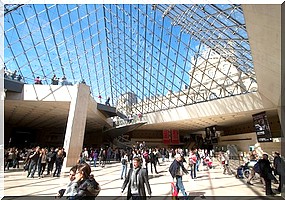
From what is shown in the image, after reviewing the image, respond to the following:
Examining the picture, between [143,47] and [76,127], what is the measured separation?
1862 centimetres

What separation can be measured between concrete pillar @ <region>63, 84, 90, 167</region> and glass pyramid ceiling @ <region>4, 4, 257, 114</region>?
2.00 metres

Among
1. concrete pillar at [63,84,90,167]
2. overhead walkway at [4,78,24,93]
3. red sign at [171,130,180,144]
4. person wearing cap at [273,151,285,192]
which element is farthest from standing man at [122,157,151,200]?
red sign at [171,130,180,144]

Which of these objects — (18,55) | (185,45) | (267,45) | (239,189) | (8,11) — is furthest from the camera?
(185,45)

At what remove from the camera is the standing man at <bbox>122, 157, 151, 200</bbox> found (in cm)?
357

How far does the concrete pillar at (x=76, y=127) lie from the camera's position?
13445 mm

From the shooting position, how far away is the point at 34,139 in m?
35.5

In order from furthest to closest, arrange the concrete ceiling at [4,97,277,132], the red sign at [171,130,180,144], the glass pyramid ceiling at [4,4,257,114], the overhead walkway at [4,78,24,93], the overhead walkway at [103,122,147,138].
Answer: the red sign at [171,130,180,144]
the overhead walkway at [103,122,147,138]
the concrete ceiling at [4,97,277,132]
the glass pyramid ceiling at [4,4,257,114]
the overhead walkway at [4,78,24,93]

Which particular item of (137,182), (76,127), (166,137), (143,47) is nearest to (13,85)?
(76,127)

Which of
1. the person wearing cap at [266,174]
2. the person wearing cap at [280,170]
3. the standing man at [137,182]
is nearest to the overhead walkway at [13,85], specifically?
the standing man at [137,182]

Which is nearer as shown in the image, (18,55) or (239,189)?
(239,189)

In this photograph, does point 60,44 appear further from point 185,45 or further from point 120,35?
point 185,45

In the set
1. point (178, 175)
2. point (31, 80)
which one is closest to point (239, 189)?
point (178, 175)

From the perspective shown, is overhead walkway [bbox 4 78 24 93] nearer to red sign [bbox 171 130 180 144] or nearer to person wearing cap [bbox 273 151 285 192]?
person wearing cap [bbox 273 151 285 192]

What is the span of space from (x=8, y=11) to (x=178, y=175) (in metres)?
→ 17.4
